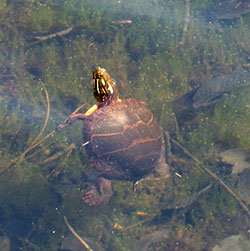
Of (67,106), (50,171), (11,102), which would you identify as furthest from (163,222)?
(11,102)

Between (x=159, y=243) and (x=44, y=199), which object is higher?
(x=44, y=199)

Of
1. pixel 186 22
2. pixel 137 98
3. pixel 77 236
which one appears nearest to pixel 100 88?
pixel 137 98

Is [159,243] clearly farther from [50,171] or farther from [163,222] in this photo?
[50,171]

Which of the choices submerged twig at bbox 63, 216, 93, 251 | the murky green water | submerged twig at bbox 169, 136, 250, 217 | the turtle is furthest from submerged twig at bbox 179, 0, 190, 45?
submerged twig at bbox 63, 216, 93, 251

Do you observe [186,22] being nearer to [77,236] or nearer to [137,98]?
[137,98]

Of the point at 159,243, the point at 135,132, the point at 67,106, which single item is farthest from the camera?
the point at 67,106

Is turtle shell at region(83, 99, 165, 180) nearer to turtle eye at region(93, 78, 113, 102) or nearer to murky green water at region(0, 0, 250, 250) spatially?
murky green water at region(0, 0, 250, 250)
